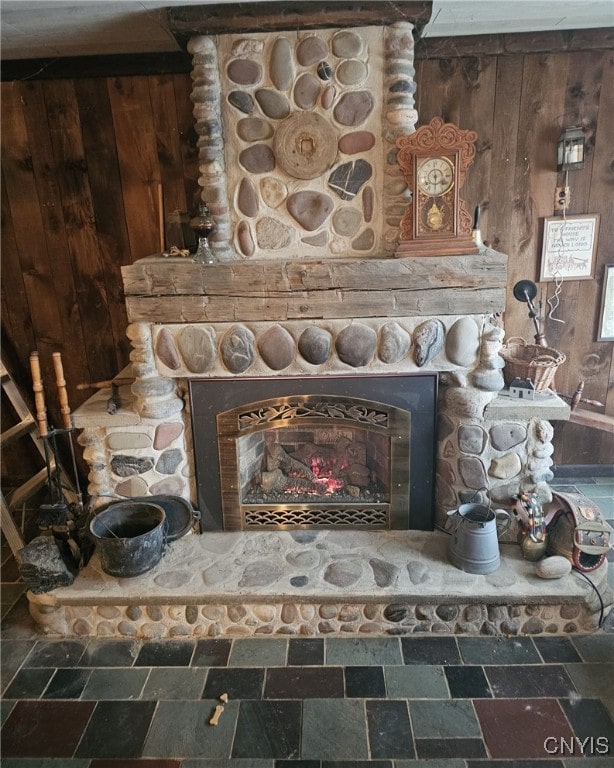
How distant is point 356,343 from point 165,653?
4.60 ft

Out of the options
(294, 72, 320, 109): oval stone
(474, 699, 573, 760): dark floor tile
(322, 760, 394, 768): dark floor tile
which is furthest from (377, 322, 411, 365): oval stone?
(322, 760, 394, 768): dark floor tile

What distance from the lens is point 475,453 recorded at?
88.7 inches

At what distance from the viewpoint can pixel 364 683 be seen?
6.18 feet

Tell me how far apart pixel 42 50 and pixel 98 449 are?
1.79 m

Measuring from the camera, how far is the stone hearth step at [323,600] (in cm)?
204

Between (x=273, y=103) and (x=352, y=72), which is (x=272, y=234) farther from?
(x=352, y=72)

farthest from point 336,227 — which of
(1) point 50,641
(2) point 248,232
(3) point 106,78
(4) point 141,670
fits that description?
(1) point 50,641

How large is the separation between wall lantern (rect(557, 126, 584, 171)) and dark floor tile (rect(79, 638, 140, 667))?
9.25 ft

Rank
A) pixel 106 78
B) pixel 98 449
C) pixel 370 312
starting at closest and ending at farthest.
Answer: pixel 370 312 → pixel 98 449 → pixel 106 78

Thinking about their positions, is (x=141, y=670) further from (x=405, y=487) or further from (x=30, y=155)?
(x=30, y=155)

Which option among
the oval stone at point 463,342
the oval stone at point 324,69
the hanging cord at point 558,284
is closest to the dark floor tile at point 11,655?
the oval stone at point 463,342

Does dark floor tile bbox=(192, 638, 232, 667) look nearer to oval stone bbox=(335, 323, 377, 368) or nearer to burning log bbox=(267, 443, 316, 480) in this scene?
burning log bbox=(267, 443, 316, 480)

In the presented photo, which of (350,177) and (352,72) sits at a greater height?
(352,72)

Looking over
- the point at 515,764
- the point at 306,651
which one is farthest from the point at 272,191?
the point at 515,764
